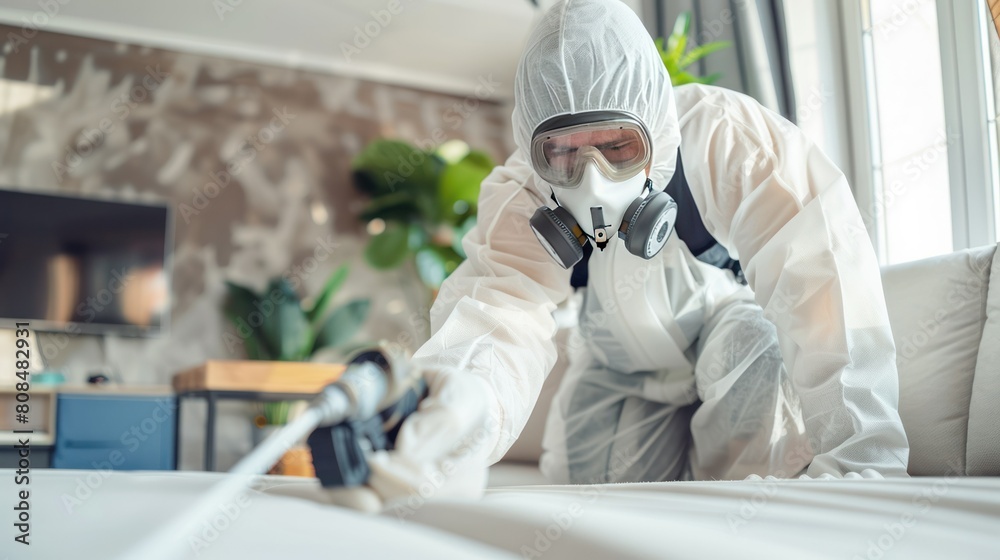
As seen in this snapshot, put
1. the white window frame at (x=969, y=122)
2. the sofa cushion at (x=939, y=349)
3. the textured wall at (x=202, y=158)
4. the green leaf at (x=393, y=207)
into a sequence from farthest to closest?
the green leaf at (x=393, y=207), the textured wall at (x=202, y=158), the white window frame at (x=969, y=122), the sofa cushion at (x=939, y=349)

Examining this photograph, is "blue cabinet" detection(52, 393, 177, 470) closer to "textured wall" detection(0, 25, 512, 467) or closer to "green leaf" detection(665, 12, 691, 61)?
"textured wall" detection(0, 25, 512, 467)

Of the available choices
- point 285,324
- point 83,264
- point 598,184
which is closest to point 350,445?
point 598,184

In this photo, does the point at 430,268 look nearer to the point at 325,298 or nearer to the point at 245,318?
the point at 325,298

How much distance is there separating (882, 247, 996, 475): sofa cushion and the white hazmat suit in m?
0.25

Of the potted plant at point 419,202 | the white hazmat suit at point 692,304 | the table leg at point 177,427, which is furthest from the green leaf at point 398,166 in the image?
the white hazmat suit at point 692,304

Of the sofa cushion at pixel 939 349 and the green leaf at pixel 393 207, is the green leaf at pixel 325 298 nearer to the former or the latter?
the green leaf at pixel 393 207

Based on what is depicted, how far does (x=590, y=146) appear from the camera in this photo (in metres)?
1.26

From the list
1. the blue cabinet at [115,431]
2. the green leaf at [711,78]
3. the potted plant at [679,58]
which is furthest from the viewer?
the blue cabinet at [115,431]

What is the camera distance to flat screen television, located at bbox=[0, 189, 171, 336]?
163 inches

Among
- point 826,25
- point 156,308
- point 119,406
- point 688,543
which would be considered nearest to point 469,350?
point 688,543

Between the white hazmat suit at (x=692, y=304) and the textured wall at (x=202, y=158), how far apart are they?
3450 millimetres

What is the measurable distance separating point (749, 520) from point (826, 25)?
2898mm

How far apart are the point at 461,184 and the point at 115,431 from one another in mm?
2224

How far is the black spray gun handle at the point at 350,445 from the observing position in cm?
65
